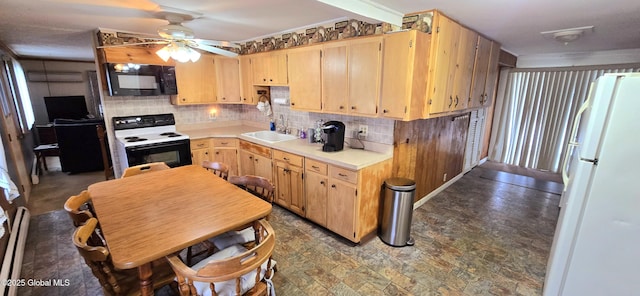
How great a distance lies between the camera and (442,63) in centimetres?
268

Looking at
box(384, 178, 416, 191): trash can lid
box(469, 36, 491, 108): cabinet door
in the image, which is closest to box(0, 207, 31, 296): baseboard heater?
box(384, 178, 416, 191): trash can lid

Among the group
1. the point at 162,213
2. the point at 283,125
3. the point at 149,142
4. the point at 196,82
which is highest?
the point at 196,82

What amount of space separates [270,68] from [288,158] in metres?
1.37

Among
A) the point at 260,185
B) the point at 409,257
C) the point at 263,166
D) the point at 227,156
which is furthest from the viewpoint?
the point at 227,156

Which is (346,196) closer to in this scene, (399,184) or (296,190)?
(399,184)

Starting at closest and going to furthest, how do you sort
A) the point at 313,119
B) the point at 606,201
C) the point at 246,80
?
the point at 606,201, the point at 313,119, the point at 246,80

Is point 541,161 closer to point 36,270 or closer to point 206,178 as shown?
point 206,178

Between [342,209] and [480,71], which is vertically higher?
[480,71]

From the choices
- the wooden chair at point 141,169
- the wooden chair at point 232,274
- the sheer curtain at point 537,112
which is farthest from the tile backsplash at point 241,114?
the sheer curtain at point 537,112

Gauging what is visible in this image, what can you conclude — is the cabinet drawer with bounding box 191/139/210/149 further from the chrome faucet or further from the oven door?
the chrome faucet

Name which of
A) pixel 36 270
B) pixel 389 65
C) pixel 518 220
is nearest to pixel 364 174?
pixel 389 65

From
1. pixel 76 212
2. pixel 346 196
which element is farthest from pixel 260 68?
pixel 76 212

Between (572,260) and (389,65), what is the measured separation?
1.99 meters

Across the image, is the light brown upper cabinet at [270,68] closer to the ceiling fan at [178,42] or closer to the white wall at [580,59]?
the ceiling fan at [178,42]
